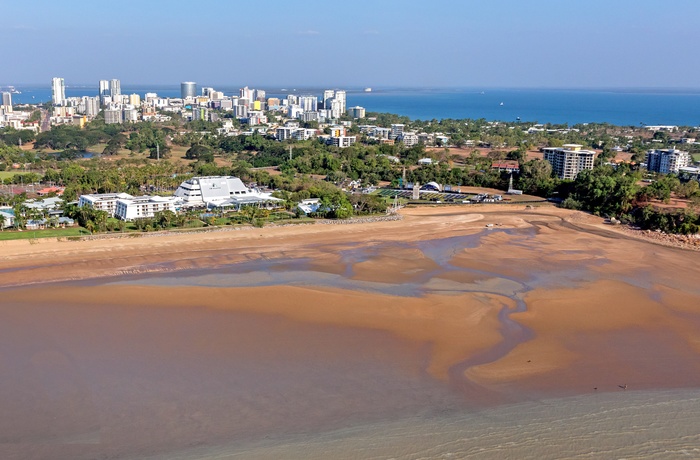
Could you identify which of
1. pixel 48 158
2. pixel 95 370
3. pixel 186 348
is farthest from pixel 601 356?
pixel 48 158

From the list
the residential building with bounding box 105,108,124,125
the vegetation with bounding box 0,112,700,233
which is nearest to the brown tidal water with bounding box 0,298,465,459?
the vegetation with bounding box 0,112,700,233

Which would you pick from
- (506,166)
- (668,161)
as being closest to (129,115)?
(506,166)

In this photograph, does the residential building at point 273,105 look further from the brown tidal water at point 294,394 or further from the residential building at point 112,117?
the brown tidal water at point 294,394

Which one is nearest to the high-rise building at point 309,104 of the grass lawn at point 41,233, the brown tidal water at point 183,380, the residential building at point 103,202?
the residential building at point 103,202

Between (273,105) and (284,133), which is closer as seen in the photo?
(284,133)

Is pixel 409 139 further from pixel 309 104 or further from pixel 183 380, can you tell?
pixel 183 380

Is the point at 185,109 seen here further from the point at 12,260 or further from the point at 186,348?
the point at 186,348

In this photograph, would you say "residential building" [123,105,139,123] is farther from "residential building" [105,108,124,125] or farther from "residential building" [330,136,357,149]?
"residential building" [330,136,357,149]
